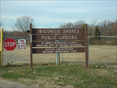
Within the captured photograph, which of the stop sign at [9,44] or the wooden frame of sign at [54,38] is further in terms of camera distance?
the stop sign at [9,44]

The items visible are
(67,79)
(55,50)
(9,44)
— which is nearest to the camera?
(67,79)

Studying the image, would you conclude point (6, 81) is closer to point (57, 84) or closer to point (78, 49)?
point (57, 84)

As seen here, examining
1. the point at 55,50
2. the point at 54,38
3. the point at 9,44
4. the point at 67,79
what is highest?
the point at 54,38

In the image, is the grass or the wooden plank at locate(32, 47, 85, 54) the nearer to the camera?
the grass

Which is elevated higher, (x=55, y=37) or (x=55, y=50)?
(x=55, y=37)

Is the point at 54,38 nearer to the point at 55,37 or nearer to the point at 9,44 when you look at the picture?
the point at 55,37

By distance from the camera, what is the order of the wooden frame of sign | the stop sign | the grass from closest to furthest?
the grass
the wooden frame of sign
the stop sign

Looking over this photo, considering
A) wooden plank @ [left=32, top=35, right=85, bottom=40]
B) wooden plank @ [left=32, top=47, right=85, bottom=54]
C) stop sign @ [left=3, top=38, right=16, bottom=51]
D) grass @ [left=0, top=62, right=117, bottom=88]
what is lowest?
grass @ [left=0, top=62, right=117, bottom=88]

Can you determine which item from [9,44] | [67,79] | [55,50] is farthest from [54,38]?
[9,44]

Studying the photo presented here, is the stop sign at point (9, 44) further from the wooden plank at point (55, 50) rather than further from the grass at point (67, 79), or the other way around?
the grass at point (67, 79)

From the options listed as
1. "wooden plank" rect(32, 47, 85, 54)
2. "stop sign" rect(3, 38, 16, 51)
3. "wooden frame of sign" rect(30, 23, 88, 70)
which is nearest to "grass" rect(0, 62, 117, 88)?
"wooden plank" rect(32, 47, 85, 54)

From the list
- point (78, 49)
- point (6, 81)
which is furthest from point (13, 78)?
point (78, 49)

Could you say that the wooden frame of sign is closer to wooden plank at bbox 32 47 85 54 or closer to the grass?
wooden plank at bbox 32 47 85 54

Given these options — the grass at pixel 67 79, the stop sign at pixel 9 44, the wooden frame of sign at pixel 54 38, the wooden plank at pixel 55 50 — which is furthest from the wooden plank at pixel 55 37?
the grass at pixel 67 79
